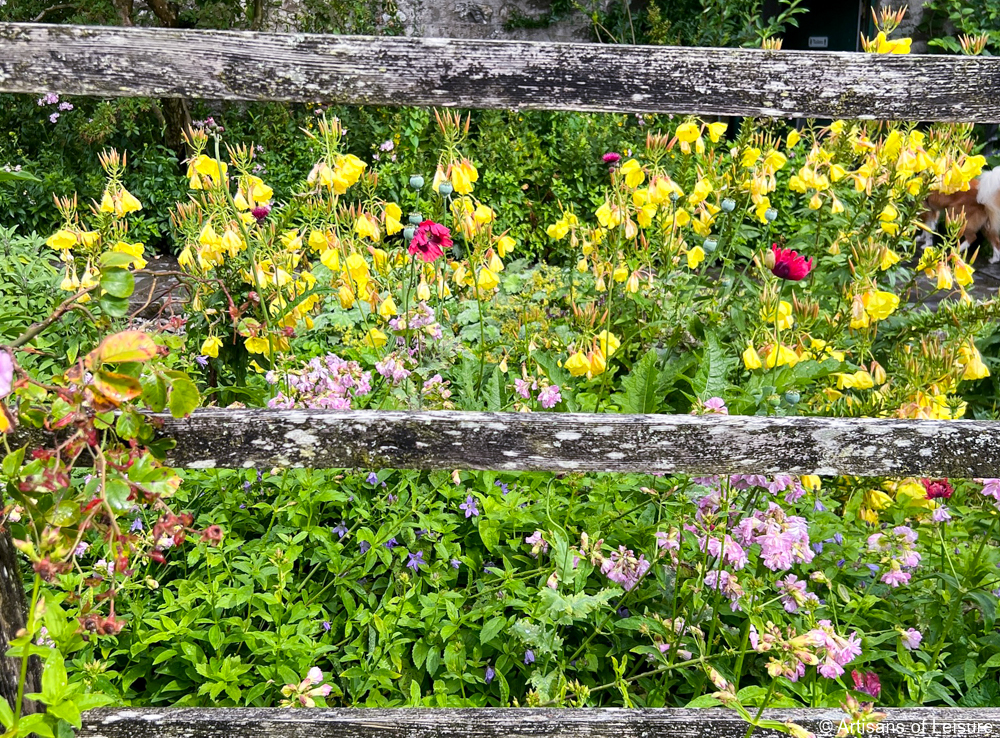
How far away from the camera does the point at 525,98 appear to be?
1.39 meters

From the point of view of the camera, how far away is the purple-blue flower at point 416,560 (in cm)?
208

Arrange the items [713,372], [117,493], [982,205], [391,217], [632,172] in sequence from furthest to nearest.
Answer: [982,205] → [713,372] → [632,172] → [391,217] → [117,493]

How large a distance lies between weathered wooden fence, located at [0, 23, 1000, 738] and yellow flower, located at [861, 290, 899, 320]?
0.70 metres

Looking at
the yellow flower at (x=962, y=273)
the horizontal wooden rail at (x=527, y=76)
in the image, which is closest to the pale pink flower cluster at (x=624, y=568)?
the horizontal wooden rail at (x=527, y=76)

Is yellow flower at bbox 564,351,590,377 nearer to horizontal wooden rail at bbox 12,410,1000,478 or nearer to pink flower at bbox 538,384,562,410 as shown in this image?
pink flower at bbox 538,384,562,410

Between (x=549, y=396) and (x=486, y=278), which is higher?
(x=486, y=278)

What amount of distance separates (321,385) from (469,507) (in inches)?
20.3

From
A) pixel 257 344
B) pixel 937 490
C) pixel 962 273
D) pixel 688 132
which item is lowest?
pixel 937 490

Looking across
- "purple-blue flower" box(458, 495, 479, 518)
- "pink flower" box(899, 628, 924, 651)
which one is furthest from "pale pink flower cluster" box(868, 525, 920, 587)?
"purple-blue flower" box(458, 495, 479, 518)

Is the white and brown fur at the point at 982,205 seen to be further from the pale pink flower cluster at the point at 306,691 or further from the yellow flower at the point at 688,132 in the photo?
the pale pink flower cluster at the point at 306,691

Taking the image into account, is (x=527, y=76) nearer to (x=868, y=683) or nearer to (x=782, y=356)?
(x=782, y=356)

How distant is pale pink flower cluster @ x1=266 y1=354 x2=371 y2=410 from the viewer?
213 centimetres

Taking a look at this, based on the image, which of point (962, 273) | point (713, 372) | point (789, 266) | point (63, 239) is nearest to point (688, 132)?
point (789, 266)

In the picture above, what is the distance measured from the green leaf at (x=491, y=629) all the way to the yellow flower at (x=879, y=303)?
1207 millimetres
